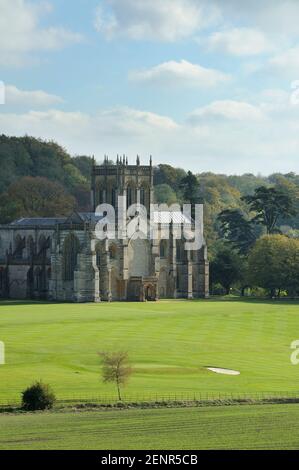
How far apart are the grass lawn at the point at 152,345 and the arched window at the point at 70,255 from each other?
9.31m

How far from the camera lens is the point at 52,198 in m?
152

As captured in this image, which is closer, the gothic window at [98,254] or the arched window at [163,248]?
the gothic window at [98,254]

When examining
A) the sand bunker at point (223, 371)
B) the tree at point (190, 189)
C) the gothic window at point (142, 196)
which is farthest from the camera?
the tree at point (190, 189)

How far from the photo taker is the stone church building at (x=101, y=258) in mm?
114000

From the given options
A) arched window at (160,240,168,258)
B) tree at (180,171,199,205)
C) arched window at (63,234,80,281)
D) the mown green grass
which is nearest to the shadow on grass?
arched window at (63,234,80,281)

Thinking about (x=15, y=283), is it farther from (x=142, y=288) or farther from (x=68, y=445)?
(x=68, y=445)

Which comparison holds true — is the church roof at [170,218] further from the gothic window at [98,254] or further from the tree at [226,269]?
the gothic window at [98,254]

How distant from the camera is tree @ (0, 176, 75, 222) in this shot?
141625 millimetres

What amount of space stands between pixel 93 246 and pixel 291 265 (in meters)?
23.8

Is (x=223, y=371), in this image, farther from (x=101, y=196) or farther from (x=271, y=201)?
(x=271, y=201)

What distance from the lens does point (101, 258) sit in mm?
115375

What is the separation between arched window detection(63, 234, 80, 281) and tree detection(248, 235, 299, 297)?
21855 mm

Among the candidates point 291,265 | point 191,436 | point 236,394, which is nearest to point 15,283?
point 291,265

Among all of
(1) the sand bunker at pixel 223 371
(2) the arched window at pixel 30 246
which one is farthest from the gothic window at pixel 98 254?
(1) the sand bunker at pixel 223 371
